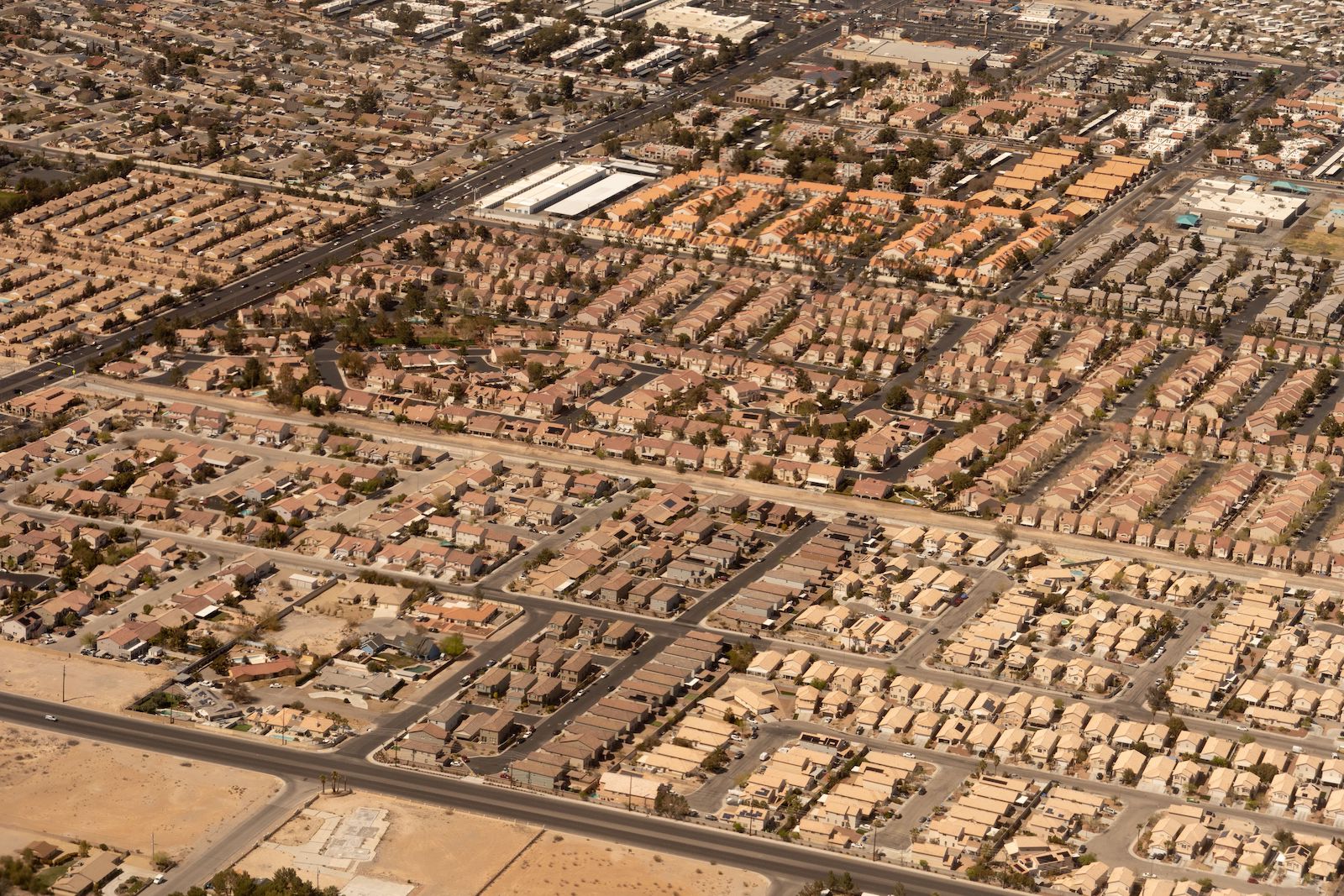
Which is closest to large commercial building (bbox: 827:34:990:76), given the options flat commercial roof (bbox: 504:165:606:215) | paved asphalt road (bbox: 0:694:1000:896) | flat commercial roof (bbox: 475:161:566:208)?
flat commercial roof (bbox: 504:165:606:215)

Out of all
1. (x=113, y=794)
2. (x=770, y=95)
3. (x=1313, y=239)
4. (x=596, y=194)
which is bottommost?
(x=113, y=794)

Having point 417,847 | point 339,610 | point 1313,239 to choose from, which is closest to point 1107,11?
point 1313,239

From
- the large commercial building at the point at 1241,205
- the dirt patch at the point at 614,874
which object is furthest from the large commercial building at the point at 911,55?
the dirt patch at the point at 614,874

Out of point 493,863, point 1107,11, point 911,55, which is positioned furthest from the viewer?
point 1107,11

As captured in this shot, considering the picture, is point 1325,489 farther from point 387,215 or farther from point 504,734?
point 387,215

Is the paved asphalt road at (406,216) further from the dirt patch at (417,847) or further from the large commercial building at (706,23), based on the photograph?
the dirt patch at (417,847)

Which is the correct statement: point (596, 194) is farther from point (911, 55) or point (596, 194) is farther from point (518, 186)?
point (911, 55)

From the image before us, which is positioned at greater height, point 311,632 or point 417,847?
point 311,632
